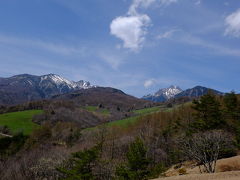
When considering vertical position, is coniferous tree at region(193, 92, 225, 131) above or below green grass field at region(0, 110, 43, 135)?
below

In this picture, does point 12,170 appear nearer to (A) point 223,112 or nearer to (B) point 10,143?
(B) point 10,143

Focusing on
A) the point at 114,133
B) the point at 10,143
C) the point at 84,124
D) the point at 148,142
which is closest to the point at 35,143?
the point at 10,143

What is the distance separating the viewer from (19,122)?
90375 mm

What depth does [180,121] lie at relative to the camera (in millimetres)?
65625

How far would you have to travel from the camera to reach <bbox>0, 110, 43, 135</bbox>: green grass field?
83.8 metres

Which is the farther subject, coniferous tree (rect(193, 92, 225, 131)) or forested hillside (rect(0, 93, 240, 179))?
coniferous tree (rect(193, 92, 225, 131))

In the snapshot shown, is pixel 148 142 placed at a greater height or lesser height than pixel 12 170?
greater

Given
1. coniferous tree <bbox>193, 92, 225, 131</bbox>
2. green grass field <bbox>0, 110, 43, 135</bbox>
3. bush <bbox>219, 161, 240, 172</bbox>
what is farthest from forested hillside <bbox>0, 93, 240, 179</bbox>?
green grass field <bbox>0, 110, 43, 135</bbox>

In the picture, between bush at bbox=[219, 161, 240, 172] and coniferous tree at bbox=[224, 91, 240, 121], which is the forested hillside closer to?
coniferous tree at bbox=[224, 91, 240, 121]

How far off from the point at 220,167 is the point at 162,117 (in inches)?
1936

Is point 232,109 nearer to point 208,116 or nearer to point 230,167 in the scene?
point 208,116

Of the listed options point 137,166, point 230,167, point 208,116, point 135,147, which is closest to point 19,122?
point 208,116

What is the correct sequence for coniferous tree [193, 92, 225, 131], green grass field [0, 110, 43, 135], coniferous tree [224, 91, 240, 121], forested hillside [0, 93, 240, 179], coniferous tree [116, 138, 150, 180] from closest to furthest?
coniferous tree [116, 138, 150, 180] → forested hillside [0, 93, 240, 179] → coniferous tree [193, 92, 225, 131] → coniferous tree [224, 91, 240, 121] → green grass field [0, 110, 43, 135]

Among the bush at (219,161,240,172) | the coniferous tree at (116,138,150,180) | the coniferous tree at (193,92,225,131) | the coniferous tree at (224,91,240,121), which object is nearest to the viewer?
the coniferous tree at (116,138,150,180)
